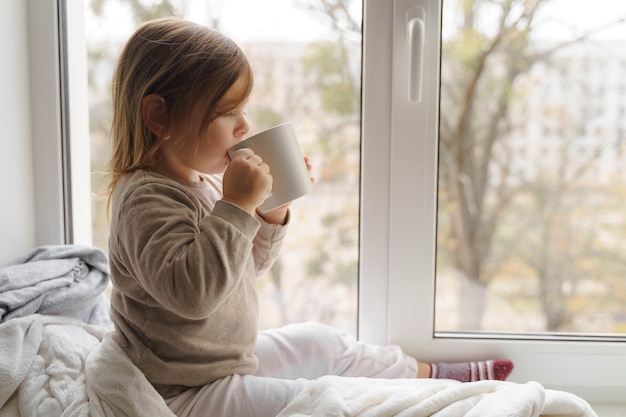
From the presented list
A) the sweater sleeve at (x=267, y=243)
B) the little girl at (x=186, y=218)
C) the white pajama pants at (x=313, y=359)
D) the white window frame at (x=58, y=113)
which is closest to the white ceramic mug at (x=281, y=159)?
the little girl at (x=186, y=218)

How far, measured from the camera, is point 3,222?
119 cm

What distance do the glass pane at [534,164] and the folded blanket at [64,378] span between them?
1.99 feet

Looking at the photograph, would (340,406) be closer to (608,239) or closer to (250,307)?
(250,307)

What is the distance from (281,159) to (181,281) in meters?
0.23

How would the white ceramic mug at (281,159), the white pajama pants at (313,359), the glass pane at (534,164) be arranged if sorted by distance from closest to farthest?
1. the white ceramic mug at (281,159)
2. the white pajama pants at (313,359)
3. the glass pane at (534,164)

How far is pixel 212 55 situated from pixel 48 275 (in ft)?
1.52

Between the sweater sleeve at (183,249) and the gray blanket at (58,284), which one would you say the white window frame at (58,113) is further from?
the sweater sleeve at (183,249)

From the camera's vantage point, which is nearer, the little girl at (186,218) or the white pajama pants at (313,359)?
the little girl at (186,218)

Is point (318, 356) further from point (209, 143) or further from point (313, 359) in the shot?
point (209, 143)

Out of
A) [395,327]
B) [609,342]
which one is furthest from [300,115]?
[609,342]

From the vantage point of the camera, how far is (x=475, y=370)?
3.87 ft

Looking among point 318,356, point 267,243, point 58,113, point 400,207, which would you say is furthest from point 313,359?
point 58,113

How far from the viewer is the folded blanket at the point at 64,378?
2.91ft

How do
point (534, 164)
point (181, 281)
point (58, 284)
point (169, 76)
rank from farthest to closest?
point (534, 164) → point (58, 284) → point (169, 76) → point (181, 281)
